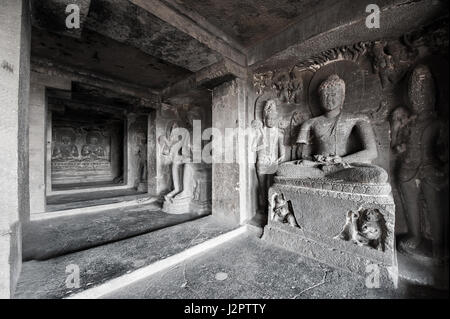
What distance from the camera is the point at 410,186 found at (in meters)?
2.13

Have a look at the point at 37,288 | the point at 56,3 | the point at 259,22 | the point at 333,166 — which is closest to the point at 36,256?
the point at 37,288

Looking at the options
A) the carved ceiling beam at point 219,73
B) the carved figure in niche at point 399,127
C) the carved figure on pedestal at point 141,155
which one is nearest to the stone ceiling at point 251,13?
the carved ceiling beam at point 219,73

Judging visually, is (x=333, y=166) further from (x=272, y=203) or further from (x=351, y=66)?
(x=351, y=66)

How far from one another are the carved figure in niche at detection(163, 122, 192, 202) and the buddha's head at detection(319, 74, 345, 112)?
3.33m

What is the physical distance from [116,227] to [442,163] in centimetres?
473

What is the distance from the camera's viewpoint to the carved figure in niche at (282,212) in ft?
8.33

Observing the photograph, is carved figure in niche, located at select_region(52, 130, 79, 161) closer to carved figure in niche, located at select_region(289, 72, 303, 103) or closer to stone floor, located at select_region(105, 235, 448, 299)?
stone floor, located at select_region(105, 235, 448, 299)

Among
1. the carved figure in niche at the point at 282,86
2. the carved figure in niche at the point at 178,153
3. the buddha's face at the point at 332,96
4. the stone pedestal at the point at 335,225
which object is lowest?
the stone pedestal at the point at 335,225

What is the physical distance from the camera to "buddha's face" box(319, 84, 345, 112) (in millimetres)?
2570

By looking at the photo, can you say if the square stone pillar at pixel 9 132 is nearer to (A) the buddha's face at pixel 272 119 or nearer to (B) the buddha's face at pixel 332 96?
(A) the buddha's face at pixel 272 119

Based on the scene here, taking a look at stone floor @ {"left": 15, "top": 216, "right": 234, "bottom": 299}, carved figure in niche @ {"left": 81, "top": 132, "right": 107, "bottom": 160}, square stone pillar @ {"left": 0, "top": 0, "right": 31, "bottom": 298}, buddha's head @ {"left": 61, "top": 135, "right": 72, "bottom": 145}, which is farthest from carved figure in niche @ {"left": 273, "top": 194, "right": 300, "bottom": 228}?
buddha's head @ {"left": 61, "top": 135, "right": 72, "bottom": 145}

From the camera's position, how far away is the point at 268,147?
3312 millimetres

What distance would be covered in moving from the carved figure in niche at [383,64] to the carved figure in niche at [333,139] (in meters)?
0.45

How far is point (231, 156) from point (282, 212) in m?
1.34
